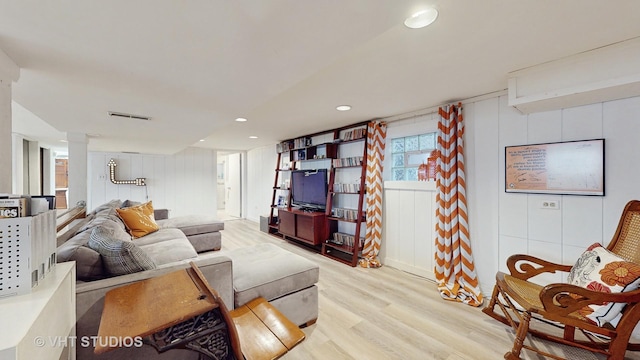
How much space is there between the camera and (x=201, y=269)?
1628 mm

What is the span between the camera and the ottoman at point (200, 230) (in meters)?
4.06

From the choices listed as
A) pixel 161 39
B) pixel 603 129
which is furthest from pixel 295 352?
pixel 603 129

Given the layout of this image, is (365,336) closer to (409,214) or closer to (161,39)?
(409,214)

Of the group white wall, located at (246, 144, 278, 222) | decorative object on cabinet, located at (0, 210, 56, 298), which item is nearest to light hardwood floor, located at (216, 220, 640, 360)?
decorative object on cabinet, located at (0, 210, 56, 298)

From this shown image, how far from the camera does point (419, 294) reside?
8.98 feet

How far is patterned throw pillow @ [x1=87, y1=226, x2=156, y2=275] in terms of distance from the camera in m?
1.52

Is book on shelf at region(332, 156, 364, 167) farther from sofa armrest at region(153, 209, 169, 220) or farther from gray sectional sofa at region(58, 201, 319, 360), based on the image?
sofa armrest at region(153, 209, 169, 220)

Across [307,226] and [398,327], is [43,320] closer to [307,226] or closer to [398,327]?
[398,327]

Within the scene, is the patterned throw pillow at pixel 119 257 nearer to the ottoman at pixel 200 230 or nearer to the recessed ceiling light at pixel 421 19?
the recessed ceiling light at pixel 421 19

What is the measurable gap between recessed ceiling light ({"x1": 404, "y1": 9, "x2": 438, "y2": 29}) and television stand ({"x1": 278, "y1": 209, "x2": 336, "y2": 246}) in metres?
3.24

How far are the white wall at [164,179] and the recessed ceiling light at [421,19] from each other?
6672 millimetres

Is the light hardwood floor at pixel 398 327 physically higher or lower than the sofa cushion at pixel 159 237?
lower

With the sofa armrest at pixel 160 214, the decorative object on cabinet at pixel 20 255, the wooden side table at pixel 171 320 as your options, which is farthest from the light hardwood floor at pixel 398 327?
the sofa armrest at pixel 160 214

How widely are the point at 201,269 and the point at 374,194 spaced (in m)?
2.57
